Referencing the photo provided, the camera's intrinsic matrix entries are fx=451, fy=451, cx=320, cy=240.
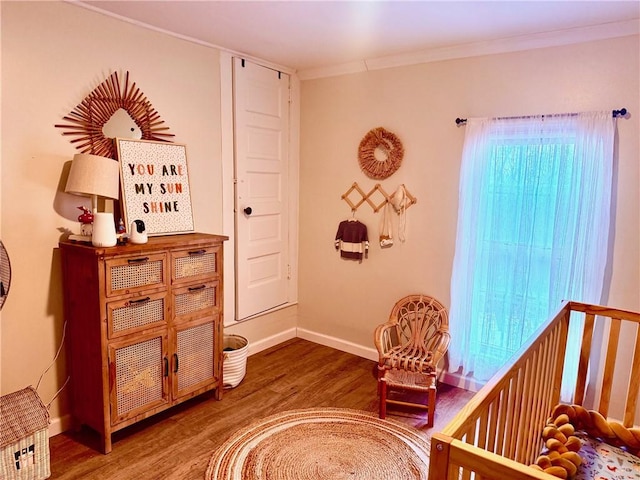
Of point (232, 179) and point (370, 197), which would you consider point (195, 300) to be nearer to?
point (232, 179)

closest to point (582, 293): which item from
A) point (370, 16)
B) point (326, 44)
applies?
point (370, 16)

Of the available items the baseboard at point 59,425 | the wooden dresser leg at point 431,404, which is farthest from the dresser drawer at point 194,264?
the wooden dresser leg at point 431,404

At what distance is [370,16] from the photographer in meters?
2.55

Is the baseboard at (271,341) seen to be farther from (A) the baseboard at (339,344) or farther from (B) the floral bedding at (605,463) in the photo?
(B) the floral bedding at (605,463)

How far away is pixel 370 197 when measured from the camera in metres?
3.65

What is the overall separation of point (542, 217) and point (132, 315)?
2.50 meters

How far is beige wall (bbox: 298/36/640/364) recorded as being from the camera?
2.62 metres

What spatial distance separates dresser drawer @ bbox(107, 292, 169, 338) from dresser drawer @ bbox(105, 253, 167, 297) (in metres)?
0.06

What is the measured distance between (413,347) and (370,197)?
1.21 m

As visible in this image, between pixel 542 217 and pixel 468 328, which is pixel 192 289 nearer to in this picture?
pixel 468 328

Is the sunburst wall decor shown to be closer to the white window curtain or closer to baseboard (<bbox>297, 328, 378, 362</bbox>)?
the white window curtain

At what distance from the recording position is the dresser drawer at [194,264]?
2623mm

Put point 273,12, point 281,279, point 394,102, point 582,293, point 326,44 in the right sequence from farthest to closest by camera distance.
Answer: point 281,279 → point 394,102 → point 326,44 → point 582,293 → point 273,12

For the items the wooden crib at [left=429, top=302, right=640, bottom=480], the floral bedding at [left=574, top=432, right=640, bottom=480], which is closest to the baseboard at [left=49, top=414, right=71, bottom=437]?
the wooden crib at [left=429, top=302, right=640, bottom=480]
